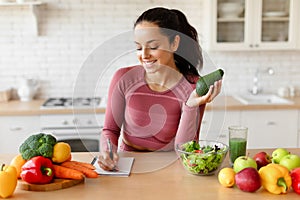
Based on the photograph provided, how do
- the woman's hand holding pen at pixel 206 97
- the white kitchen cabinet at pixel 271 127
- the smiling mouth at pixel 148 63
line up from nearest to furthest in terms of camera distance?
the woman's hand holding pen at pixel 206 97 → the smiling mouth at pixel 148 63 → the white kitchen cabinet at pixel 271 127

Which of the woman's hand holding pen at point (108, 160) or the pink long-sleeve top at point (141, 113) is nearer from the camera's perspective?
the woman's hand holding pen at point (108, 160)

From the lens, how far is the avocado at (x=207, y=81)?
1.78 metres

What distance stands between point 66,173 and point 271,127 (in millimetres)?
2432

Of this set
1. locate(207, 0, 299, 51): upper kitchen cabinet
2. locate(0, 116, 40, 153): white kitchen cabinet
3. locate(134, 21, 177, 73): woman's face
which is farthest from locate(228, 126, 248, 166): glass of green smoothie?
locate(0, 116, 40, 153): white kitchen cabinet

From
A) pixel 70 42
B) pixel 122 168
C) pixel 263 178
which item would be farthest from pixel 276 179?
pixel 70 42

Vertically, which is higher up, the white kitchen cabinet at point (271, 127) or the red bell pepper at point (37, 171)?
the red bell pepper at point (37, 171)

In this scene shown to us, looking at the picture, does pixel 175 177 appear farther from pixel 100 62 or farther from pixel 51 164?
pixel 100 62

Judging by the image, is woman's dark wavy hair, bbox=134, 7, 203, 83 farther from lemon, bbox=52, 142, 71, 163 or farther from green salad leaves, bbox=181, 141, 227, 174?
lemon, bbox=52, 142, 71, 163

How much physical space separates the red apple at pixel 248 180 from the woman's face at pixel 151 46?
0.63 metres

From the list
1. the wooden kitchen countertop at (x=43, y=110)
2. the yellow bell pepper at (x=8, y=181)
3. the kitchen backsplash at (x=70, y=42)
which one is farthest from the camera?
the kitchen backsplash at (x=70, y=42)

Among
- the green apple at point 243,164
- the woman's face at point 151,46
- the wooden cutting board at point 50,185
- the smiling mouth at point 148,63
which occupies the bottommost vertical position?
the wooden cutting board at point 50,185

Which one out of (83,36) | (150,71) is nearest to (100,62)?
(150,71)

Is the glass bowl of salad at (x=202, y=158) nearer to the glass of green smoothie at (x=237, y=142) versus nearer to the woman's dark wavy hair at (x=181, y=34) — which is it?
the glass of green smoothie at (x=237, y=142)

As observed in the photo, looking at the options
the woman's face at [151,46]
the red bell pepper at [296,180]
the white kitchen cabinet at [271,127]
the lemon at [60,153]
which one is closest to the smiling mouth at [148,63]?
the woman's face at [151,46]
